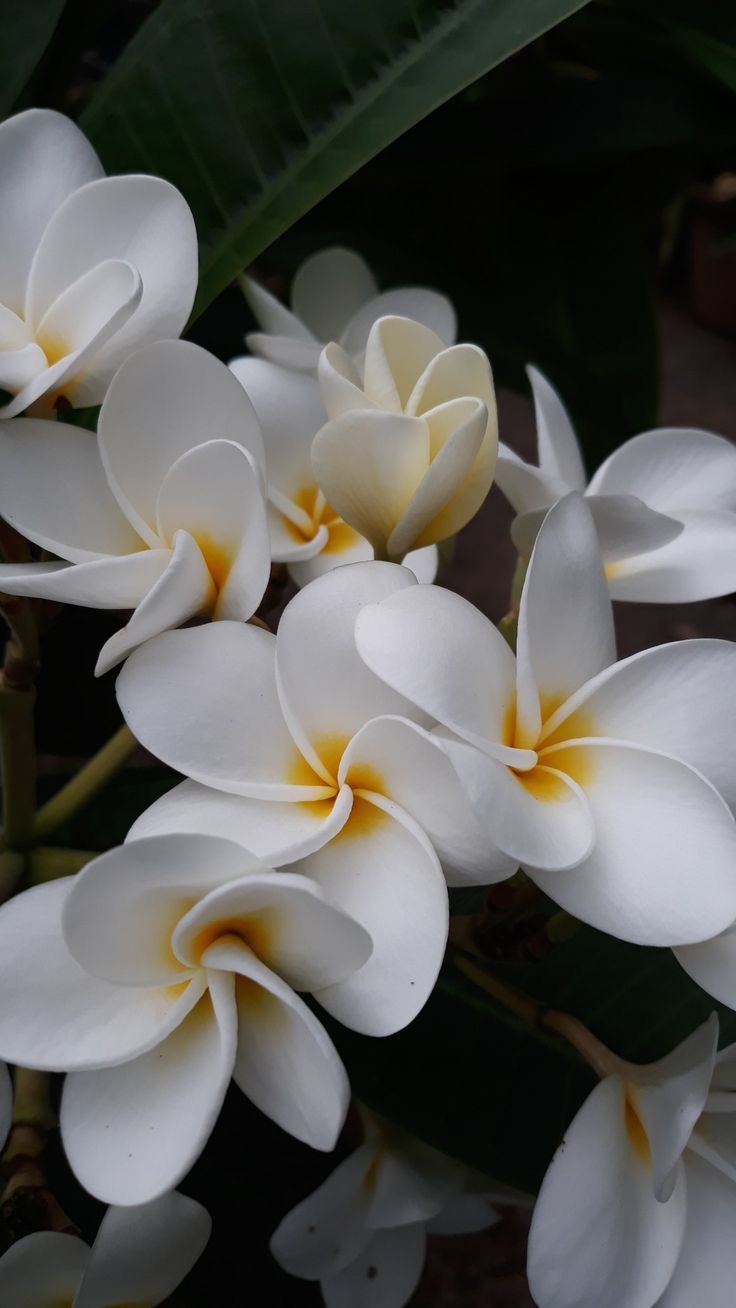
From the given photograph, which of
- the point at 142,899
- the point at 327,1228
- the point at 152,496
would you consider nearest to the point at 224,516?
the point at 152,496

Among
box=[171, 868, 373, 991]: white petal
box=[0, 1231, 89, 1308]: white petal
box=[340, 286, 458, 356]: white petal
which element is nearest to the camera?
box=[171, 868, 373, 991]: white petal


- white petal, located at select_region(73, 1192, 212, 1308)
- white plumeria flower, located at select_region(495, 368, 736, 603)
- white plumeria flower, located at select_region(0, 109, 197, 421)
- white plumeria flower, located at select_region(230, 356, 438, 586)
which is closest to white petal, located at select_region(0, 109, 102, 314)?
white plumeria flower, located at select_region(0, 109, 197, 421)

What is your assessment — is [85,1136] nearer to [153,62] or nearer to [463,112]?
[153,62]

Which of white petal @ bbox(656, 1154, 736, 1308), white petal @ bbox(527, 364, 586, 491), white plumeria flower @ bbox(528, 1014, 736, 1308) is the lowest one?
white petal @ bbox(656, 1154, 736, 1308)

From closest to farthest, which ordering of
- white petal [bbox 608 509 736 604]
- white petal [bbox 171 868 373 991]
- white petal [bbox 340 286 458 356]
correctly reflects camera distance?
white petal [bbox 171 868 373 991], white petal [bbox 608 509 736 604], white petal [bbox 340 286 458 356]

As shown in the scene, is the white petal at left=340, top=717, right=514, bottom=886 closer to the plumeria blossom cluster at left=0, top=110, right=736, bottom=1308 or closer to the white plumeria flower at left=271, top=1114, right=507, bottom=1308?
the plumeria blossom cluster at left=0, top=110, right=736, bottom=1308

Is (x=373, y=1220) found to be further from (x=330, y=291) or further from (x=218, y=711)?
(x=330, y=291)

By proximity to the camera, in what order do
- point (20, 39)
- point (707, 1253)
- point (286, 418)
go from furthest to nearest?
point (20, 39) < point (286, 418) < point (707, 1253)

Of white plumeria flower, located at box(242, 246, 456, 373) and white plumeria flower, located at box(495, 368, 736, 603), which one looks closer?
white plumeria flower, located at box(495, 368, 736, 603)

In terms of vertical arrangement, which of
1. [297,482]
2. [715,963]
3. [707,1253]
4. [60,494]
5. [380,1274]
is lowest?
[380,1274]
